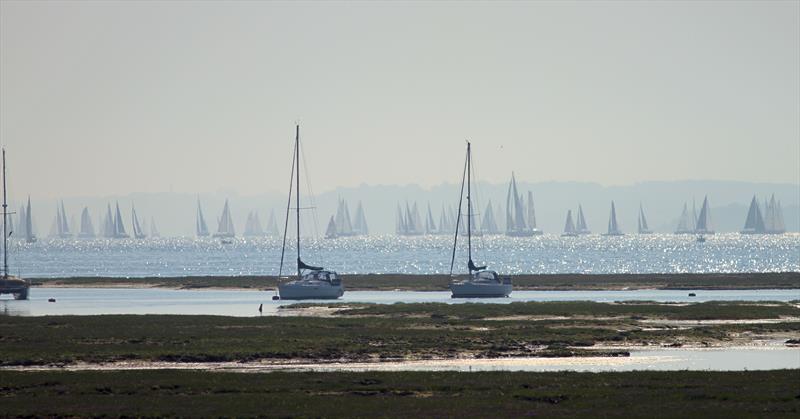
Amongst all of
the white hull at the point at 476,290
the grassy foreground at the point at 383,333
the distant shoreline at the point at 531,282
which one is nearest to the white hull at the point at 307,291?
the white hull at the point at 476,290

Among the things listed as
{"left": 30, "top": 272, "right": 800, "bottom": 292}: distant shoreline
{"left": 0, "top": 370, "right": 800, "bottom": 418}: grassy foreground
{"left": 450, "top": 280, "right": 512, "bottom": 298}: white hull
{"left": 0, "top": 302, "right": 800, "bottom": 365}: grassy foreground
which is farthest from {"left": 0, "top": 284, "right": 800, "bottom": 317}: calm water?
A: {"left": 0, "top": 370, "right": 800, "bottom": 418}: grassy foreground

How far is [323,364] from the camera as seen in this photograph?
52.4 m

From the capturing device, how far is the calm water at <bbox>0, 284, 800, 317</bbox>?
87606 mm

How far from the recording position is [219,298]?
10669 centimetres

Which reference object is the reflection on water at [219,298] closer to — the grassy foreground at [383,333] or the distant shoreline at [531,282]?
the distant shoreline at [531,282]

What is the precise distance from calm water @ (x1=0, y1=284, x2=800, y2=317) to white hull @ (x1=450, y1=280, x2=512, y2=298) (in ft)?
5.17

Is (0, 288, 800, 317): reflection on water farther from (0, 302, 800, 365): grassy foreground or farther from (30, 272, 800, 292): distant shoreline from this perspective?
(0, 302, 800, 365): grassy foreground

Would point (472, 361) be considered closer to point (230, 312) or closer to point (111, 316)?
point (111, 316)

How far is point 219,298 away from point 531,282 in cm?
3521

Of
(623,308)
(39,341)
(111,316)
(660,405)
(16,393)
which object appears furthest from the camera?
(623,308)

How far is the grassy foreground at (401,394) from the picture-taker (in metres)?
38.1

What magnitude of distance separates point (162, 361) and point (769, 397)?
78.6ft

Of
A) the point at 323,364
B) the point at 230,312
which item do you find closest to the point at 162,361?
the point at 323,364

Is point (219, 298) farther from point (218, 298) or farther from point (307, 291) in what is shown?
point (307, 291)
